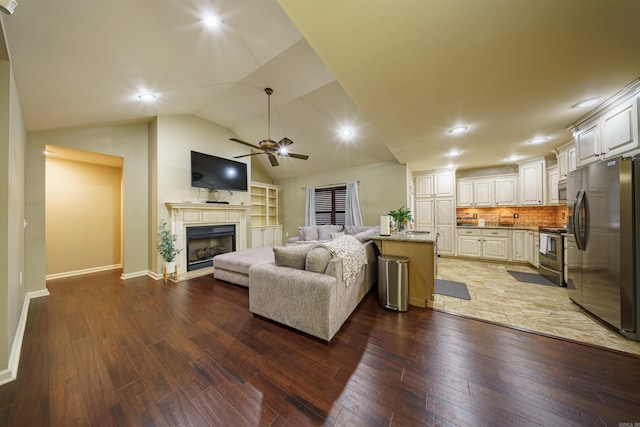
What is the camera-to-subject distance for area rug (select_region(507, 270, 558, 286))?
361 cm

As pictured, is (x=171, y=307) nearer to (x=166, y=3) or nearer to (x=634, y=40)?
(x=166, y=3)

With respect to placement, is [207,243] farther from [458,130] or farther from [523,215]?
[523,215]

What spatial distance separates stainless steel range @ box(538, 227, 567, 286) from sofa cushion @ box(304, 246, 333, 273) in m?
4.21

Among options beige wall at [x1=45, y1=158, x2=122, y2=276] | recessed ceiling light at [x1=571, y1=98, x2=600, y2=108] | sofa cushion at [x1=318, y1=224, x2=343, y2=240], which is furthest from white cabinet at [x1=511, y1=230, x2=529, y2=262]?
beige wall at [x1=45, y1=158, x2=122, y2=276]

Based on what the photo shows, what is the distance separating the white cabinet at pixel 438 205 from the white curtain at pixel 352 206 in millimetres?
1749

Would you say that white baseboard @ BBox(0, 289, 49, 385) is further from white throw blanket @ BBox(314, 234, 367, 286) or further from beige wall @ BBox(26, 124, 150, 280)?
white throw blanket @ BBox(314, 234, 367, 286)

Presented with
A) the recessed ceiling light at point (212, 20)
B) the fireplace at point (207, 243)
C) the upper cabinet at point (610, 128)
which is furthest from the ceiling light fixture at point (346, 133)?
the fireplace at point (207, 243)

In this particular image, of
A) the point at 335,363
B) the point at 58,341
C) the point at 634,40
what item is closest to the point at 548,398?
the point at 335,363

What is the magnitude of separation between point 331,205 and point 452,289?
3853 mm

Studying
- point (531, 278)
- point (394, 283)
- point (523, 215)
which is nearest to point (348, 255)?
point (394, 283)

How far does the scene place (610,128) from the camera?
227cm

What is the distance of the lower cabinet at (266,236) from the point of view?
20.4ft

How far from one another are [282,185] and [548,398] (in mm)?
7036

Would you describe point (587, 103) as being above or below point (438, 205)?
above
